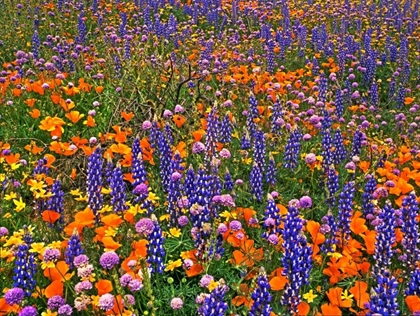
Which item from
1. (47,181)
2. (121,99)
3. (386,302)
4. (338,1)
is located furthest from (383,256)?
(338,1)

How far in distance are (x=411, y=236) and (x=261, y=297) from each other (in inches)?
34.1

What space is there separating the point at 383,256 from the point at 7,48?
5256 mm

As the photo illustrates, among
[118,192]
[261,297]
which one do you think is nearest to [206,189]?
[118,192]

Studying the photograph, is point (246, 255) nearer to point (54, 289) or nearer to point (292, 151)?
point (54, 289)

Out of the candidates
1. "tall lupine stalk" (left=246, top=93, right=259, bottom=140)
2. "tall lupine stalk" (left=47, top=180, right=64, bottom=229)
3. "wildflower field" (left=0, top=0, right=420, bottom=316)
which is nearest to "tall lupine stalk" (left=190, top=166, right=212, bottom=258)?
"wildflower field" (left=0, top=0, right=420, bottom=316)

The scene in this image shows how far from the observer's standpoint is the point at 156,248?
228 cm

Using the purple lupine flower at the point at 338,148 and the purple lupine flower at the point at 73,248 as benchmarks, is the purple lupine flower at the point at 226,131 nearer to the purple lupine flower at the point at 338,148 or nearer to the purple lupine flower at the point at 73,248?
the purple lupine flower at the point at 338,148

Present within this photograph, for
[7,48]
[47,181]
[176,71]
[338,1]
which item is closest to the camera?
[47,181]

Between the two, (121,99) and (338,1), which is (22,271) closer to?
(121,99)

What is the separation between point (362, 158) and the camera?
150 inches

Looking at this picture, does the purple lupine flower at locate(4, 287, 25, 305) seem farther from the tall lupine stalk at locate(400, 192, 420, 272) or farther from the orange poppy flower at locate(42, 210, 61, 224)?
the tall lupine stalk at locate(400, 192, 420, 272)

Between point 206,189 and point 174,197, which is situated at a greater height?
point 206,189

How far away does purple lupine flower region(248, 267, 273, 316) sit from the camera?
189 cm

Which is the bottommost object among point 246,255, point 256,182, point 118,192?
point 246,255
